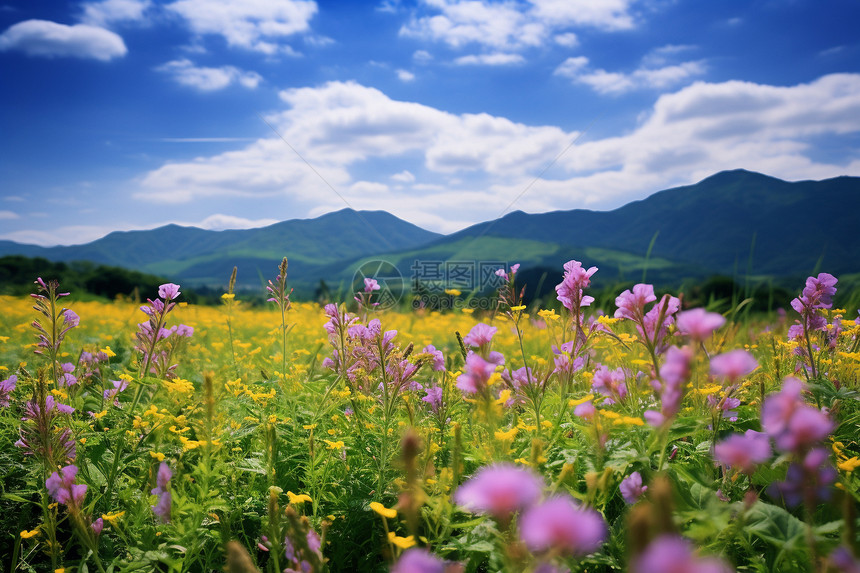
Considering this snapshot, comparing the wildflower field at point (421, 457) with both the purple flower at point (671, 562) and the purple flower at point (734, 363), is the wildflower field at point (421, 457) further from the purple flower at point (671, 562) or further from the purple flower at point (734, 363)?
the purple flower at point (671, 562)

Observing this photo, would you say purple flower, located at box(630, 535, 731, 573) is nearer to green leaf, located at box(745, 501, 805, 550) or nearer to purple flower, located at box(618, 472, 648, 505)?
green leaf, located at box(745, 501, 805, 550)

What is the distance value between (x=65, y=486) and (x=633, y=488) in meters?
2.08

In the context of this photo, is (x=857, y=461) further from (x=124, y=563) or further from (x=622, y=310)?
(x=124, y=563)

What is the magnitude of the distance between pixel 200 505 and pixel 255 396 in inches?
26.0

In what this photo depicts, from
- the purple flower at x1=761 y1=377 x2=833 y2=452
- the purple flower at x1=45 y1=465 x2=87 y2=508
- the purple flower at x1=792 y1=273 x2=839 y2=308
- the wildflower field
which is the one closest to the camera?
the purple flower at x1=761 y1=377 x2=833 y2=452

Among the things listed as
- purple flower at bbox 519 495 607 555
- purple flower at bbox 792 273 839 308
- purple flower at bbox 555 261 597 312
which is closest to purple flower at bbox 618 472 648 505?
purple flower at bbox 555 261 597 312

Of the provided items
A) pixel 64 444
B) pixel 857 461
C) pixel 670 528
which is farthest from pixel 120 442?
pixel 857 461

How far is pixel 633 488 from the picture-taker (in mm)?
1796

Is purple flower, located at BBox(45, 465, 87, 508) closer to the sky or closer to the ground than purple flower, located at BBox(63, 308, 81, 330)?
closer to the ground

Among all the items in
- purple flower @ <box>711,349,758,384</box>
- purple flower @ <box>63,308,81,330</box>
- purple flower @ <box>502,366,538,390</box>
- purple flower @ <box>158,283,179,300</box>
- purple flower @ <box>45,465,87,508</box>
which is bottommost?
purple flower @ <box>45,465,87,508</box>

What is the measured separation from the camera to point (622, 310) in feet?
5.76

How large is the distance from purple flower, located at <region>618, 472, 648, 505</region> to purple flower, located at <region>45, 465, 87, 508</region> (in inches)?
78.3

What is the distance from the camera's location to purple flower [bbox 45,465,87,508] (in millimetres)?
1898

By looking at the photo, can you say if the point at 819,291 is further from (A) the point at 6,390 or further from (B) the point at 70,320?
(A) the point at 6,390
